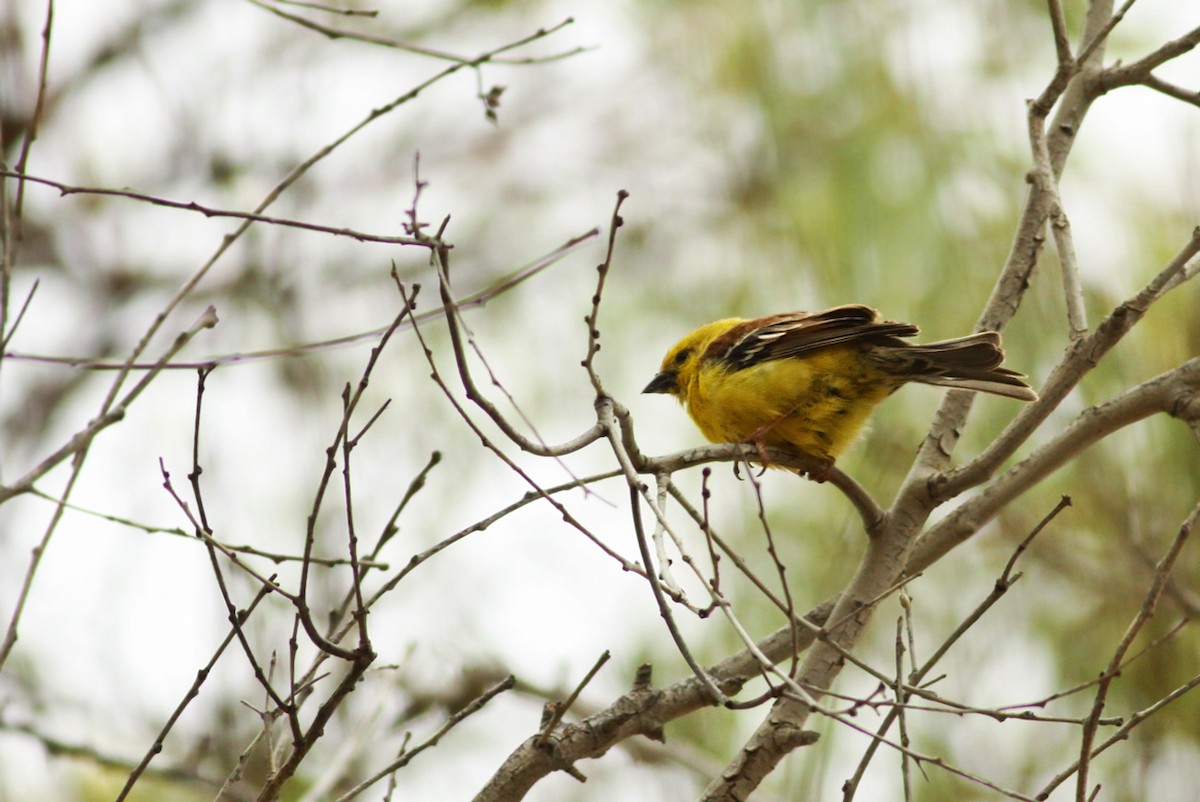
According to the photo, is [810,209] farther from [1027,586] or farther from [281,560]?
[281,560]

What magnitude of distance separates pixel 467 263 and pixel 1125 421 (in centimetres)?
611

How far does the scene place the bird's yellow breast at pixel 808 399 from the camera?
428 cm

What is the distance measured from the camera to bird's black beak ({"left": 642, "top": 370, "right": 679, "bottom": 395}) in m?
5.07

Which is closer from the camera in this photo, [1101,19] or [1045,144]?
[1045,144]

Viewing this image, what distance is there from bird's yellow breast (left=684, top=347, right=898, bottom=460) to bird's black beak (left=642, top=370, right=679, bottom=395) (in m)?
0.64

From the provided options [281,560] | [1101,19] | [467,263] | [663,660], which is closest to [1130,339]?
[1101,19]

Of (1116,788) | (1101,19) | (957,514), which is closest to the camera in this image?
(957,514)

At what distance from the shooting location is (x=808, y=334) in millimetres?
4395

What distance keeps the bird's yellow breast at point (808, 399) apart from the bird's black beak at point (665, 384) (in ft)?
2.10

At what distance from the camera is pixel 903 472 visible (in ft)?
16.2

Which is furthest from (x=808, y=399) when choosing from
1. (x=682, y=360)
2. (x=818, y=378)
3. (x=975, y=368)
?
(x=682, y=360)

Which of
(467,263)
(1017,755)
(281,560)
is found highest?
(467,263)

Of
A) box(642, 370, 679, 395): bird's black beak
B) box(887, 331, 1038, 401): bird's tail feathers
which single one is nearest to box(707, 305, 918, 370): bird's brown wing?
box(887, 331, 1038, 401): bird's tail feathers

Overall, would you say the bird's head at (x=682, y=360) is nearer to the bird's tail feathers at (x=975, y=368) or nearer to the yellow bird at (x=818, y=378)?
the yellow bird at (x=818, y=378)
